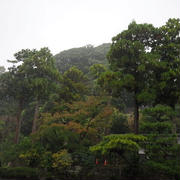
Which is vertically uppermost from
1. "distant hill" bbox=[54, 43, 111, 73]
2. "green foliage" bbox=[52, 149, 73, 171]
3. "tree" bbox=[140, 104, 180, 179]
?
"distant hill" bbox=[54, 43, 111, 73]

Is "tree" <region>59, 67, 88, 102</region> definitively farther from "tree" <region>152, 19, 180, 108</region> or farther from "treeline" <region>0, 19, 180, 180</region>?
"tree" <region>152, 19, 180, 108</region>

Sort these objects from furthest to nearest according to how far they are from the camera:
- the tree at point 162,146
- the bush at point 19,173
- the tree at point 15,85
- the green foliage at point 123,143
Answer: the tree at point 15,85 → the bush at point 19,173 → the tree at point 162,146 → the green foliage at point 123,143

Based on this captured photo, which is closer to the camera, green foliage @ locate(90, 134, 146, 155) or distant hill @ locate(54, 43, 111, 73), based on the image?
green foliage @ locate(90, 134, 146, 155)

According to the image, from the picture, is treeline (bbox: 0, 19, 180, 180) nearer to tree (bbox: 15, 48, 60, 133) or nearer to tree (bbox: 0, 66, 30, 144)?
tree (bbox: 15, 48, 60, 133)

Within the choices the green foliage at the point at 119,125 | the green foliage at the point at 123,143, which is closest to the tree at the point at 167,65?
the green foliage at the point at 123,143

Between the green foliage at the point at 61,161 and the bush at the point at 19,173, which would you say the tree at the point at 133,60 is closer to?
the green foliage at the point at 61,161

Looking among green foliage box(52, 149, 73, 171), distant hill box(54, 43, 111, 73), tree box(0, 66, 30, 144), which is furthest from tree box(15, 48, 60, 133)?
distant hill box(54, 43, 111, 73)

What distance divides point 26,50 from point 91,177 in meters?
12.2

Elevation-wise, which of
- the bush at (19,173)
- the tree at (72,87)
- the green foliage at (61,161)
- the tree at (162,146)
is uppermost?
the tree at (72,87)

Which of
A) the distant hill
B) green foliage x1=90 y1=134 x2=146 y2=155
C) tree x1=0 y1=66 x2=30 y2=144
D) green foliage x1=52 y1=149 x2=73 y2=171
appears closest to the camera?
green foliage x1=90 y1=134 x2=146 y2=155

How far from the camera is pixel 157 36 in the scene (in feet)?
34.8

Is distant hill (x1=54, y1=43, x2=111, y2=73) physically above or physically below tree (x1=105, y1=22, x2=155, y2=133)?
above

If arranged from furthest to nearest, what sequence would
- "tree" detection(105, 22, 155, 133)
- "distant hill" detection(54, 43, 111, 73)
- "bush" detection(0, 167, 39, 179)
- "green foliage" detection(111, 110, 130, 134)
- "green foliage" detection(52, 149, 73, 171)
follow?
"distant hill" detection(54, 43, 111, 73) < "green foliage" detection(111, 110, 130, 134) < "bush" detection(0, 167, 39, 179) < "green foliage" detection(52, 149, 73, 171) < "tree" detection(105, 22, 155, 133)

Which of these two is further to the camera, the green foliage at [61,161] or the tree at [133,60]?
the green foliage at [61,161]
